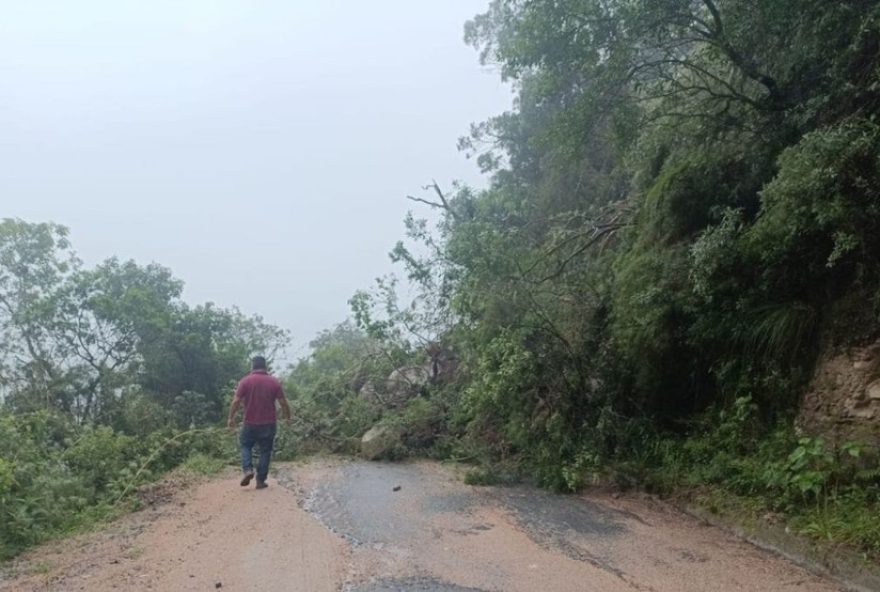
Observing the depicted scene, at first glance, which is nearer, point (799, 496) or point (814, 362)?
point (799, 496)

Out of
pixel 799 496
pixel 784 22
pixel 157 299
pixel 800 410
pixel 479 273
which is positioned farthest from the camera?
pixel 157 299

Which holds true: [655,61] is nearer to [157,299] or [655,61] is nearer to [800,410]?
[800,410]

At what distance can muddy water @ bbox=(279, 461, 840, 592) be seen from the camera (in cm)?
478

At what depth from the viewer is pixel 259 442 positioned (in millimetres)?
8922

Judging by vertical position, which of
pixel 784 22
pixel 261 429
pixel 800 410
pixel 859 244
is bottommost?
pixel 261 429

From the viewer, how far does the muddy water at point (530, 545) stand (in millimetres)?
4777

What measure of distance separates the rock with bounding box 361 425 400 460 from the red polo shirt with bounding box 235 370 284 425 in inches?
162

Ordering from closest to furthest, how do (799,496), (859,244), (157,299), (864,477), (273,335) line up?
(864,477) → (799,496) → (859,244) → (157,299) → (273,335)

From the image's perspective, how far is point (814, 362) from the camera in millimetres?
6926

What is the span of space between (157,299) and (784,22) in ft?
69.7

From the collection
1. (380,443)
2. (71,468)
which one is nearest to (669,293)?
(380,443)

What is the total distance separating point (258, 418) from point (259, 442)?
34cm

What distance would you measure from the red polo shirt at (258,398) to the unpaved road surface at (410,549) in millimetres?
1081

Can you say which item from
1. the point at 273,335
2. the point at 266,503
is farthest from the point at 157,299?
the point at 266,503
